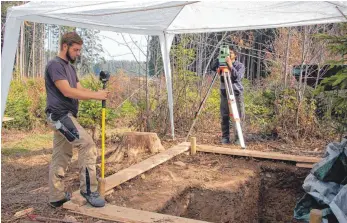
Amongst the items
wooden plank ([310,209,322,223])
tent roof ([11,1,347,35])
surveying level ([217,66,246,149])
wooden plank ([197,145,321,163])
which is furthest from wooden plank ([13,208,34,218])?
surveying level ([217,66,246,149])

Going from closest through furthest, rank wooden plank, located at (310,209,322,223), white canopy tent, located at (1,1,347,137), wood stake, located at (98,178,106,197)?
wooden plank, located at (310,209,322,223) → white canopy tent, located at (1,1,347,137) → wood stake, located at (98,178,106,197)

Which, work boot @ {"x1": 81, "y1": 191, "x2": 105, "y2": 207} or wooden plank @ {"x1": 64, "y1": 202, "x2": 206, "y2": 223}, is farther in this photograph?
work boot @ {"x1": 81, "y1": 191, "x2": 105, "y2": 207}

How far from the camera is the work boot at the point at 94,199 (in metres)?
3.08

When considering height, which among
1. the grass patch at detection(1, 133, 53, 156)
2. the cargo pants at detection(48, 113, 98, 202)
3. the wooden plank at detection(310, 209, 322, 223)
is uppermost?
the cargo pants at detection(48, 113, 98, 202)

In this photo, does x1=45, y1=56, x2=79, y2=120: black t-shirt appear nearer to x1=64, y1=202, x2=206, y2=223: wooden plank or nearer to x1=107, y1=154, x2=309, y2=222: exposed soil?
x1=64, y1=202, x2=206, y2=223: wooden plank

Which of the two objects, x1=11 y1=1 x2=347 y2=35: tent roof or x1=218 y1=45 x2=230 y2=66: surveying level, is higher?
x1=11 y1=1 x2=347 y2=35: tent roof

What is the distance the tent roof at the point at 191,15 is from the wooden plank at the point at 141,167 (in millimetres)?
1849

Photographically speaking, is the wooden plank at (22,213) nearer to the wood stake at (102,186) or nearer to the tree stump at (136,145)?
the wood stake at (102,186)

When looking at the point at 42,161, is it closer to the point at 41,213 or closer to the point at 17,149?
the point at 17,149

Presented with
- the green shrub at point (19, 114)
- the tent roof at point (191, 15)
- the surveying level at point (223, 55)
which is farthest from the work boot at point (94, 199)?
the green shrub at point (19, 114)

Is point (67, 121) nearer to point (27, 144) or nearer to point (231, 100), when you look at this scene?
point (231, 100)

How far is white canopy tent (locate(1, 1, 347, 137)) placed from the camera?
2.90 meters

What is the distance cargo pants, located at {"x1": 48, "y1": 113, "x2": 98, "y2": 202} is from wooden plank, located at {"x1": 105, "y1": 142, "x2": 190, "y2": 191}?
51 centimetres

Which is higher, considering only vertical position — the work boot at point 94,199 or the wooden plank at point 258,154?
the work boot at point 94,199
